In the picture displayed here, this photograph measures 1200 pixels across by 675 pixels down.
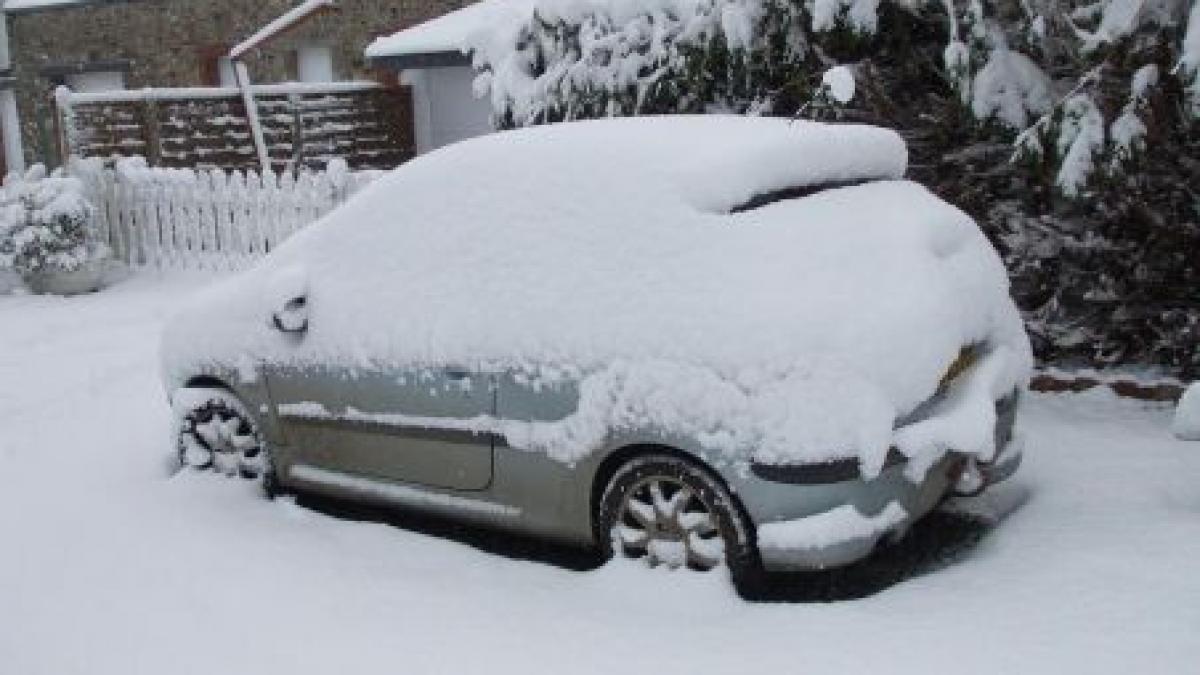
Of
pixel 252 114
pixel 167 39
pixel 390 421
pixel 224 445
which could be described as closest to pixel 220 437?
pixel 224 445

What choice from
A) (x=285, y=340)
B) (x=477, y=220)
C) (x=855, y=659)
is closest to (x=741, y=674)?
(x=855, y=659)

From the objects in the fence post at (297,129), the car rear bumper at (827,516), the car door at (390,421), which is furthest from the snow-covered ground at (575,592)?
A: the fence post at (297,129)

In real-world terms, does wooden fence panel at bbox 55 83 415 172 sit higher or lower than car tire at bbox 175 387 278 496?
higher

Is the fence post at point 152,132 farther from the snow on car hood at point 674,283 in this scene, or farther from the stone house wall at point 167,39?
the snow on car hood at point 674,283

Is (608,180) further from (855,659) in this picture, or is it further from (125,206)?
(125,206)

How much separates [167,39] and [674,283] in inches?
803

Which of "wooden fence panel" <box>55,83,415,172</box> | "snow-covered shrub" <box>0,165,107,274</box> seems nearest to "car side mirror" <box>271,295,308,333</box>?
"snow-covered shrub" <box>0,165,107,274</box>

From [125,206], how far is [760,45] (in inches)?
334

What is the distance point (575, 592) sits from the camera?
4359 millimetres

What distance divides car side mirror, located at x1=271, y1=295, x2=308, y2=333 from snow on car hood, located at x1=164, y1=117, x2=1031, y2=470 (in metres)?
0.04

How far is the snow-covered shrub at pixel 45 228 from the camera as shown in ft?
39.0

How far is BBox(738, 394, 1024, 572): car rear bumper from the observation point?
390 centimetres

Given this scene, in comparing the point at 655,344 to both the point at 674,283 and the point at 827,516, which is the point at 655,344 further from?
the point at 827,516

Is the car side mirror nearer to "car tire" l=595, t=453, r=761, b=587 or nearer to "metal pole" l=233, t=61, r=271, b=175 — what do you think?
"car tire" l=595, t=453, r=761, b=587
